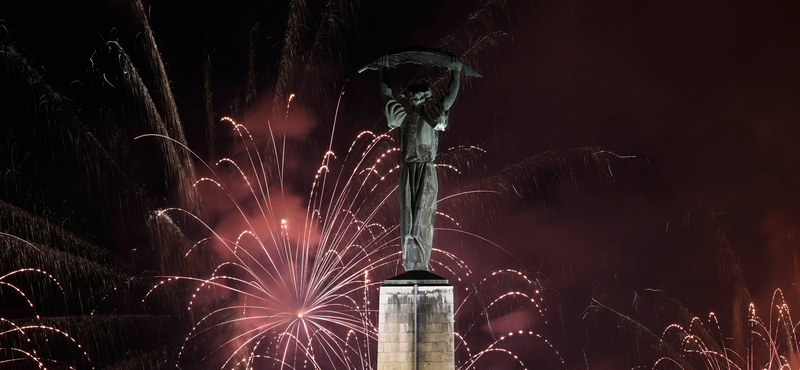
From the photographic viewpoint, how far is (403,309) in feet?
44.4

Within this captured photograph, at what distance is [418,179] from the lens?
1434 centimetres

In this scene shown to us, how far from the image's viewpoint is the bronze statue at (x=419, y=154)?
560 inches

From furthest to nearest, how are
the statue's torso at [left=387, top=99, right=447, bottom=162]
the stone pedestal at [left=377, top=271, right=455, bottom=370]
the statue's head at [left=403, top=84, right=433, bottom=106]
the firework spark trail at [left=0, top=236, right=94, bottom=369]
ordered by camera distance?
the firework spark trail at [left=0, top=236, right=94, bottom=369] → the statue's head at [left=403, top=84, right=433, bottom=106] → the statue's torso at [left=387, top=99, right=447, bottom=162] → the stone pedestal at [left=377, top=271, right=455, bottom=370]

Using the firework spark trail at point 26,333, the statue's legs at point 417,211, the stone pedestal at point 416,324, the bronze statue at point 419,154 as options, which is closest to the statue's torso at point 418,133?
the bronze statue at point 419,154

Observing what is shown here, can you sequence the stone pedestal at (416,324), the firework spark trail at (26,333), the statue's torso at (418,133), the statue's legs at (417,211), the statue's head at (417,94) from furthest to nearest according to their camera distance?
the firework spark trail at (26,333) < the statue's head at (417,94) < the statue's torso at (418,133) < the statue's legs at (417,211) < the stone pedestal at (416,324)

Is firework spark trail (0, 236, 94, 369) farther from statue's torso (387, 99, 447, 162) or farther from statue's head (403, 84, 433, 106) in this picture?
statue's head (403, 84, 433, 106)

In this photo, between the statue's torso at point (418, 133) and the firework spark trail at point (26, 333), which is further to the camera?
the firework spark trail at point (26, 333)

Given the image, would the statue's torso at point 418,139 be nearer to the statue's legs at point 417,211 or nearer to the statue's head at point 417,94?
the statue's legs at point 417,211

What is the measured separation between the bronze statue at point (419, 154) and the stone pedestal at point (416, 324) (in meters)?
0.66

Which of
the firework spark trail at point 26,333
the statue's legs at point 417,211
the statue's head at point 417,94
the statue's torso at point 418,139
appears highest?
the statue's head at point 417,94

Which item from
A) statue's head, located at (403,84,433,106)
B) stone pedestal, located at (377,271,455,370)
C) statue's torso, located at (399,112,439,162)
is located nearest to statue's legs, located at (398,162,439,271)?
statue's torso, located at (399,112,439,162)

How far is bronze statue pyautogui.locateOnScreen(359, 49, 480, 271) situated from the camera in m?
14.2

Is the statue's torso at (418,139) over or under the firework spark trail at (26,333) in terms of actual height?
over

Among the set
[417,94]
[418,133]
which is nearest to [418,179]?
[418,133]
